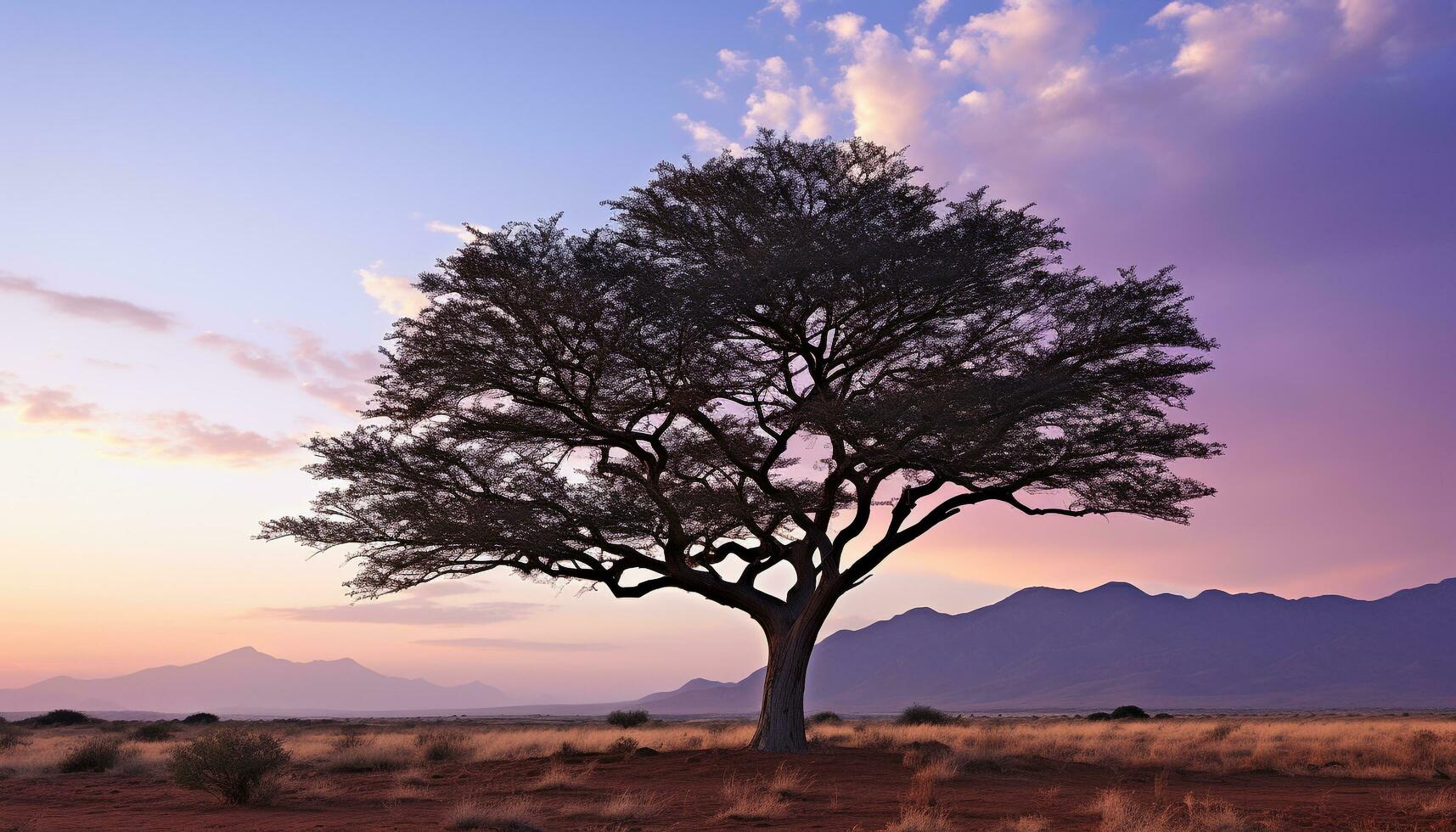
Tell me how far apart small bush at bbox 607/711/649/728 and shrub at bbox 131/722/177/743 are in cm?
1827

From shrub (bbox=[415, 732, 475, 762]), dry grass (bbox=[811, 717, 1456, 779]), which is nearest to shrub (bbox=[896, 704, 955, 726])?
dry grass (bbox=[811, 717, 1456, 779])

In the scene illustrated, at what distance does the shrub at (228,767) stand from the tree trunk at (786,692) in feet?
31.6

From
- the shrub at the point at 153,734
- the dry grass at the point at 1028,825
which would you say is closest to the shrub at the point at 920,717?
the shrub at the point at 153,734

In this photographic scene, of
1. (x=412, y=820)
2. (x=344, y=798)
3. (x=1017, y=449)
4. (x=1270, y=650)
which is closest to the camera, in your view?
(x=412, y=820)

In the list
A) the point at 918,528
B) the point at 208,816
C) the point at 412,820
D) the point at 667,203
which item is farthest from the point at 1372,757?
the point at 208,816

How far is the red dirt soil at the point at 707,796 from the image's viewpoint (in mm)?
14195

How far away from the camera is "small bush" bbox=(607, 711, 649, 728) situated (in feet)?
161

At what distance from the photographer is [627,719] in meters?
49.2

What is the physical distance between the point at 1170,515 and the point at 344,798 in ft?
53.9

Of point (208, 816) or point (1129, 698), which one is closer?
point (208, 816)

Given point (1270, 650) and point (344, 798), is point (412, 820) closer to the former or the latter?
point (344, 798)

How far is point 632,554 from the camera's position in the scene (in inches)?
887

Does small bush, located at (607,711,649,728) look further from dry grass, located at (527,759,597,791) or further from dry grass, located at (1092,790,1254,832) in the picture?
dry grass, located at (1092,790,1254,832)

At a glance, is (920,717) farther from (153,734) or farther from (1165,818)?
(1165,818)
